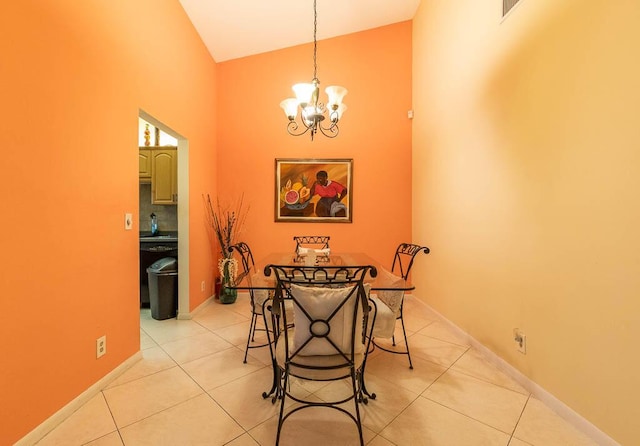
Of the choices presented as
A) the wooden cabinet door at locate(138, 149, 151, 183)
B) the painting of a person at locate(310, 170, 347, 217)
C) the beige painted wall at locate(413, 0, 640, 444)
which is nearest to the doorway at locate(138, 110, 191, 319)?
the wooden cabinet door at locate(138, 149, 151, 183)

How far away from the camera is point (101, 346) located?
1979 millimetres

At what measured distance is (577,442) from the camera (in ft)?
5.00

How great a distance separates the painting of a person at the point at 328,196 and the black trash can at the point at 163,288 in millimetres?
2055

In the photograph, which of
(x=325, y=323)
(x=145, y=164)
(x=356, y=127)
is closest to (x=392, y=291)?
(x=325, y=323)

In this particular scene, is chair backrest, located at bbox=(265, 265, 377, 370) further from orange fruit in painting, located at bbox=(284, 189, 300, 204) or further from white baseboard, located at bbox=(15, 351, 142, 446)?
orange fruit in painting, located at bbox=(284, 189, 300, 204)

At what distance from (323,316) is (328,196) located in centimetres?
293

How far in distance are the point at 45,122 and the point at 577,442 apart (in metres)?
3.35

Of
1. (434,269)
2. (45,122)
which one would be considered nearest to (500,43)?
(434,269)

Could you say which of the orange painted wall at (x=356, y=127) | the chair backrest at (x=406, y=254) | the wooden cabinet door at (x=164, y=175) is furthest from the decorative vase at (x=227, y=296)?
the chair backrest at (x=406, y=254)

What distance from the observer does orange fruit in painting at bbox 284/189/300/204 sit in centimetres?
421

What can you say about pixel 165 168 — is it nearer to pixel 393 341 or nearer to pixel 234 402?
pixel 234 402

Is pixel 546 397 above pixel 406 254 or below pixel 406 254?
below

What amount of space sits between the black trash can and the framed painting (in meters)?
1.67

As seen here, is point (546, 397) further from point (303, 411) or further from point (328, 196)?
point (328, 196)
